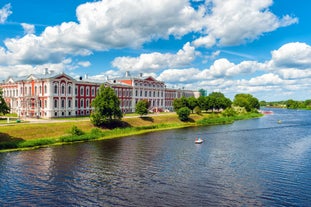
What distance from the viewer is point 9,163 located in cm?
3425

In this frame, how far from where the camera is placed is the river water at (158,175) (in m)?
23.0

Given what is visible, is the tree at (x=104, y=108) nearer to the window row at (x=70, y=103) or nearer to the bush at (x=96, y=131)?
the bush at (x=96, y=131)

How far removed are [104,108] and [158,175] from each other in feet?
114

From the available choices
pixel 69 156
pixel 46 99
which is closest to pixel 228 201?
pixel 69 156

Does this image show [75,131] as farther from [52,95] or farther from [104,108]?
[52,95]

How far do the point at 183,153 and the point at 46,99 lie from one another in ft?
143

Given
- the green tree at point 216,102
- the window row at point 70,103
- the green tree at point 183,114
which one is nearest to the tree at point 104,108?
the window row at point 70,103

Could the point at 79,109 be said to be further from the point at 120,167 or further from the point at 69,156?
the point at 120,167

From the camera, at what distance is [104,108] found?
61750 mm

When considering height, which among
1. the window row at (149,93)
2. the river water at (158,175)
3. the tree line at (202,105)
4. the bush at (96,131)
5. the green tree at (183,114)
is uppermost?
the window row at (149,93)

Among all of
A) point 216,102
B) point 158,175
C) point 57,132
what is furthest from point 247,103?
point 158,175

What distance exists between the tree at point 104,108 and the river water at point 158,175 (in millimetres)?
15540

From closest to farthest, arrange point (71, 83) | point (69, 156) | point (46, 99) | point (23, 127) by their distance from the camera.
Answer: point (69, 156) → point (23, 127) → point (46, 99) → point (71, 83)

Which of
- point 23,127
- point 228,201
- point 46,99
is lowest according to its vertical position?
point 228,201
